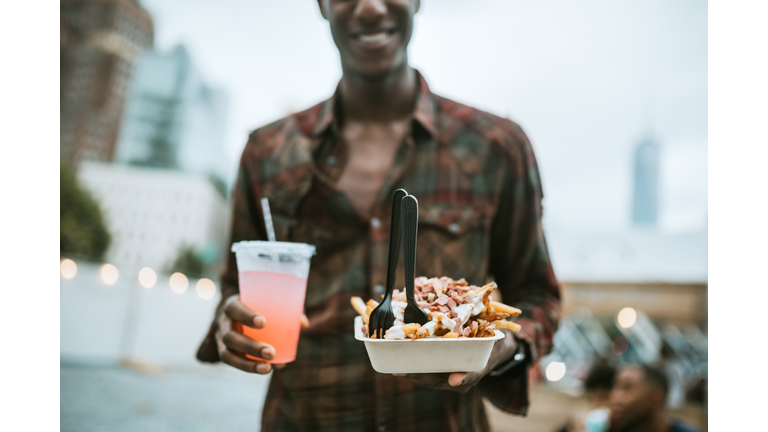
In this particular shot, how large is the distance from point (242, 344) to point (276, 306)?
10 cm

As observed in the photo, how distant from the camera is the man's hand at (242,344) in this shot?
0.88m

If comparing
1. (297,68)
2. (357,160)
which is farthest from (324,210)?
(297,68)

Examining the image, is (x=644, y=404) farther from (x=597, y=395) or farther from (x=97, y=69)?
(x=97, y=69)

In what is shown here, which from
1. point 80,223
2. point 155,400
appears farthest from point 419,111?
point 80,223

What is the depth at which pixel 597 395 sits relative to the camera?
3453mm

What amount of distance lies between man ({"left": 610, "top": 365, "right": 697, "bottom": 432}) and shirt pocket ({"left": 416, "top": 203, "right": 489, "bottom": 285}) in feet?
7.46

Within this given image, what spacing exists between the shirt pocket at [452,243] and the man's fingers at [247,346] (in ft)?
1.40

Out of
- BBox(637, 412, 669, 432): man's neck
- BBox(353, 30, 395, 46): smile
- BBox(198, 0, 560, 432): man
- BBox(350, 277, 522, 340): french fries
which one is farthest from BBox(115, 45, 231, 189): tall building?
BBox(350, 277, 522, 340): french fries

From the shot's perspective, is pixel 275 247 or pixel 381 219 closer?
pixel 275 247

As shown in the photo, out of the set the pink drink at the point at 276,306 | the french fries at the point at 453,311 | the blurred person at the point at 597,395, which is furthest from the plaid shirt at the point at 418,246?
the blurred person at the point at 597,395

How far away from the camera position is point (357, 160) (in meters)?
1.29

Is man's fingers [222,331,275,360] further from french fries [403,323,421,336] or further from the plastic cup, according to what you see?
french fries [403,323,421,336]

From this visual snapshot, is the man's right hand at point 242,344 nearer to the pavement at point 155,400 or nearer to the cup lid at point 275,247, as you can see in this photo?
the cup lid at point 275,247
